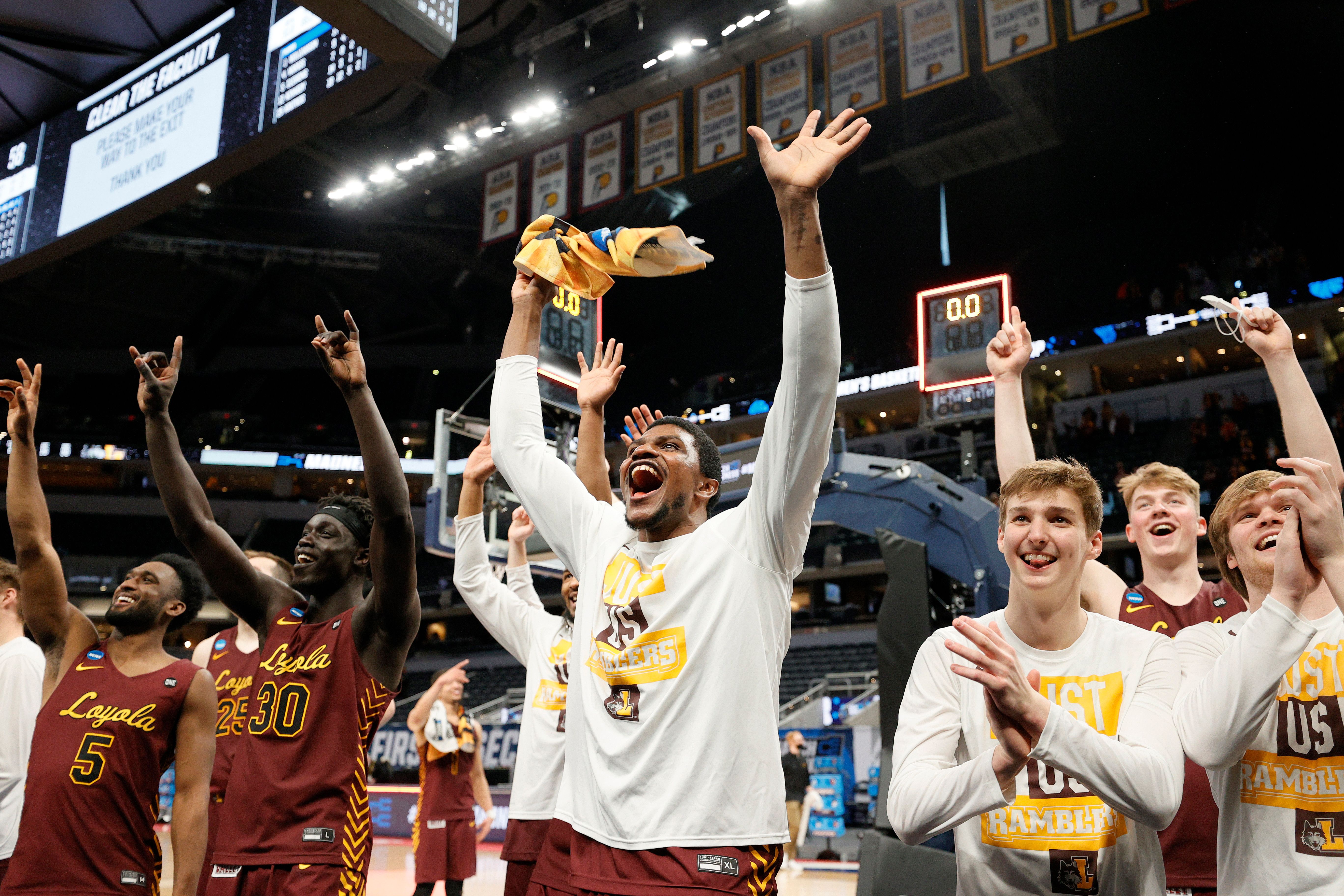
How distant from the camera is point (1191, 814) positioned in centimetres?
321

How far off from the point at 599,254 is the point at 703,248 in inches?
591

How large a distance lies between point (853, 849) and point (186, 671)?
43.6ft

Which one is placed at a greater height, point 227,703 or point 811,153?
point 811,153

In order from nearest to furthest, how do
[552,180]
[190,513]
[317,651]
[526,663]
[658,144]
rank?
[317,651]
[190,513]
[526,663]
[658,144]
[552,180]

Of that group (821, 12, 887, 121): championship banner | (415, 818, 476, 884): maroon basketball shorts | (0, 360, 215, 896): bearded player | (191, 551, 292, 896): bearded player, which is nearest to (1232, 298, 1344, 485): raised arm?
(191, 551, 292, 896): bearded player

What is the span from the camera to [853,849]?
587 inches

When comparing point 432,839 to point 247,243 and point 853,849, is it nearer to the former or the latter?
point 853,849

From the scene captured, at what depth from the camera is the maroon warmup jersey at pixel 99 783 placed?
3.33m

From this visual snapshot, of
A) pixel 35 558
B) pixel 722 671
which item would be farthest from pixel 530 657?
pixel 722 671

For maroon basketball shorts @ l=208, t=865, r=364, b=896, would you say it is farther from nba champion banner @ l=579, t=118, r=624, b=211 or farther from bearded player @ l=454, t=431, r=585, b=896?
nba champion banner @ l=579, t=118, r=624, b=211

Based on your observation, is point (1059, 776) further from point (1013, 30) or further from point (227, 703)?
point (1013, 30)

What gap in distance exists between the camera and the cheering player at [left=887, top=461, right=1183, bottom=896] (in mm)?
2049

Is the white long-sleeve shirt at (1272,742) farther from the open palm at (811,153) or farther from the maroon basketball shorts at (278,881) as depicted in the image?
the maroon basketball shorts at (278,881)

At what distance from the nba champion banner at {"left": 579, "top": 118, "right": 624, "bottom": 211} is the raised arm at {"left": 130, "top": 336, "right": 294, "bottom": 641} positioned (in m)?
10.9
